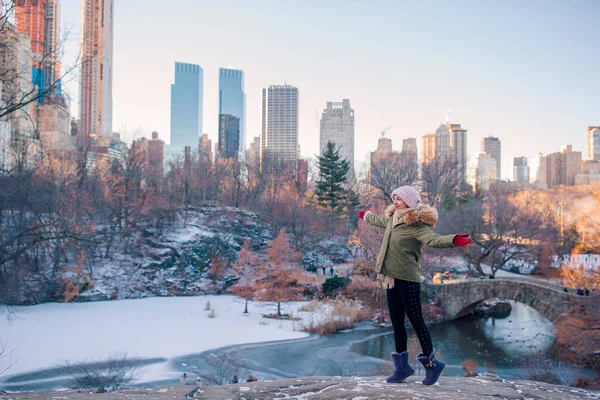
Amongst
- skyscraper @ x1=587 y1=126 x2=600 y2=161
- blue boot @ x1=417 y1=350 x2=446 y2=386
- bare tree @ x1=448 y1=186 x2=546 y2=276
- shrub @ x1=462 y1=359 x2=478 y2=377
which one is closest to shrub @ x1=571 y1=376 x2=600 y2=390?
shrub @ x1=462 y1=359 x2=478 y2=377

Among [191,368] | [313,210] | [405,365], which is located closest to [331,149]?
[313,210]

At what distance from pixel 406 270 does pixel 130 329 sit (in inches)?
753

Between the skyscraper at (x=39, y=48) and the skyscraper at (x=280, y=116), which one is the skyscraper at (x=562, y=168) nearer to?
the skyscraper at (x=280, y=116)

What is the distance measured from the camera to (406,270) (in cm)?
423

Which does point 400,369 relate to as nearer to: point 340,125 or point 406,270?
point 406,270

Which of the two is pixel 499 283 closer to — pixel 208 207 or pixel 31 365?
pixel 31 365

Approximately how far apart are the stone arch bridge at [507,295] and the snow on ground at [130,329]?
23.9 ft

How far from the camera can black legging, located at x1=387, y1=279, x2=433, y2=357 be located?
425 centimetres

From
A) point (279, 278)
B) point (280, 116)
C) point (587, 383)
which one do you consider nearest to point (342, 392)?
point (587, 383)

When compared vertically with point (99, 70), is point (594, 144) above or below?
below

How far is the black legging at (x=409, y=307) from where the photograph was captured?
167 inches

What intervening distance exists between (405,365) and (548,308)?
720 inches

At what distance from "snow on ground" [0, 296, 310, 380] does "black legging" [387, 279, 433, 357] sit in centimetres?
1488

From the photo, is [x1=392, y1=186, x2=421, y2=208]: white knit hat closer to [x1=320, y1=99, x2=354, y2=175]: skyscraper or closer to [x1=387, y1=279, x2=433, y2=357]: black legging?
[x1=387, y1=279, x2=433, y2=357]: black legging
